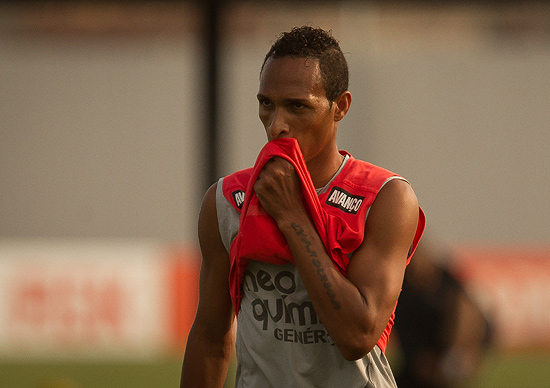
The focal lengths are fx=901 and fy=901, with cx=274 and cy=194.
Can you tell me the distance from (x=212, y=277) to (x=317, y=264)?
1.82 feet

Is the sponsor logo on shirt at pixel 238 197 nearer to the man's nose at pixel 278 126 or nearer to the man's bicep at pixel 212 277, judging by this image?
the man's bicep at pixel 212 277

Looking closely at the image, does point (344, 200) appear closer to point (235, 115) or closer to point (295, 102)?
point (295, 102)

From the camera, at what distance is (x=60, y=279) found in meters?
12.8

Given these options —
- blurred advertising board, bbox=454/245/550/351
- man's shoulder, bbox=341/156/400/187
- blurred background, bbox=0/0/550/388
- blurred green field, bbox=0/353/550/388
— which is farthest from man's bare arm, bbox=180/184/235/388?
blurred background, bbox=0/0/550/388

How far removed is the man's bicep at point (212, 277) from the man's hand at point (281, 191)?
1.16ft

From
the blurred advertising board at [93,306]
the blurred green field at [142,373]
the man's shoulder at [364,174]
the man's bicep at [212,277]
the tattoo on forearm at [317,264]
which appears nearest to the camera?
Result: the tattoo on forearm at [317,264]

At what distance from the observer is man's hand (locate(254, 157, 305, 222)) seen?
254 cm

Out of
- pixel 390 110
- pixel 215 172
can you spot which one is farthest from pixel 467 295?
pixel 390 110

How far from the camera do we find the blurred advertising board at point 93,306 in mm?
12742

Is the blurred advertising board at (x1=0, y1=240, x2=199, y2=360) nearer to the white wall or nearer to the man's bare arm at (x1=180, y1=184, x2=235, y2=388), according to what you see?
the white wall

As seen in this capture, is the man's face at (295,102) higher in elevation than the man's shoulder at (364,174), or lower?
higher

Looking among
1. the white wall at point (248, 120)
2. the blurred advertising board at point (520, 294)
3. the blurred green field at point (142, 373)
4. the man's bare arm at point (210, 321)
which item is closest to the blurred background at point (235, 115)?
the white wall at point (248, 120)

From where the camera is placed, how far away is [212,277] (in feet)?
9.59

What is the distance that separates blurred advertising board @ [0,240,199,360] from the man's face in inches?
399
